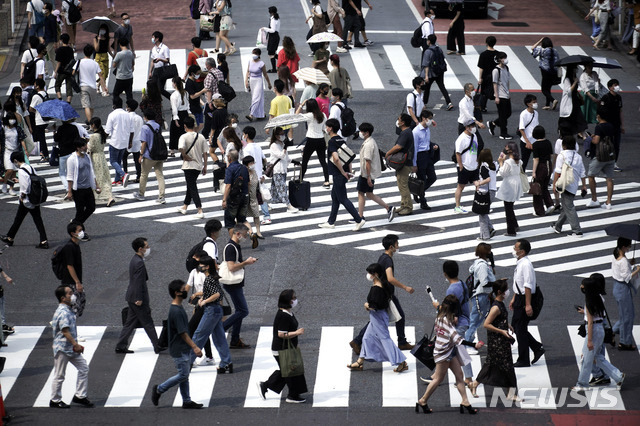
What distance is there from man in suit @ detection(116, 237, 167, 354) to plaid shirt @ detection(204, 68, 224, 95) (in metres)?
10.7

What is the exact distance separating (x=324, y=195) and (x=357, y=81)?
27.5ft

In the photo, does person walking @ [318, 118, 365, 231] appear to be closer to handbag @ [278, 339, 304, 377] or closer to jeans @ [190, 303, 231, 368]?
jeans @ [190, 303, 231, 368]

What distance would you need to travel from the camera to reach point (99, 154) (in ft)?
67.8

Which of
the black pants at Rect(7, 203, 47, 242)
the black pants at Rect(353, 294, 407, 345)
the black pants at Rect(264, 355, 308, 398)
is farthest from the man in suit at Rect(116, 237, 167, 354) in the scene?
the black pants at Rect(7, 203, 47, 242)

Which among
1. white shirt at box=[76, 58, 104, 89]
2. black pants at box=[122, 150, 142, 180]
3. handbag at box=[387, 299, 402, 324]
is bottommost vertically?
black pants at box=[122, 150, 142, 180]

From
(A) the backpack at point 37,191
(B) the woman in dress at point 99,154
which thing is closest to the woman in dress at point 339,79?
(B) the woman in dress at point 99,154

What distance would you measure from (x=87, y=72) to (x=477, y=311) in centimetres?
1469

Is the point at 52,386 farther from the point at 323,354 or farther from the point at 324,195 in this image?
the point at 324,195

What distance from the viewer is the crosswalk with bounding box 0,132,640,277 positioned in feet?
61.4

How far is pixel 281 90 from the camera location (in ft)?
76.6

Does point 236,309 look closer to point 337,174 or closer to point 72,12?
point 337,174

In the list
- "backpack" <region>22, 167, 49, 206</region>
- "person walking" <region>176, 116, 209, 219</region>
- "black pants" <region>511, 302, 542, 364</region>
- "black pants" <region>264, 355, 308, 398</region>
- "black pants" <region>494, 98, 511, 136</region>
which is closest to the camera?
"black pants" <region>264, 355, 308, 398</region>

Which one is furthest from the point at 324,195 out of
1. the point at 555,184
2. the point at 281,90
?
the point at 555,184

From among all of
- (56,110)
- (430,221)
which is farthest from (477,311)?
(56,110)
